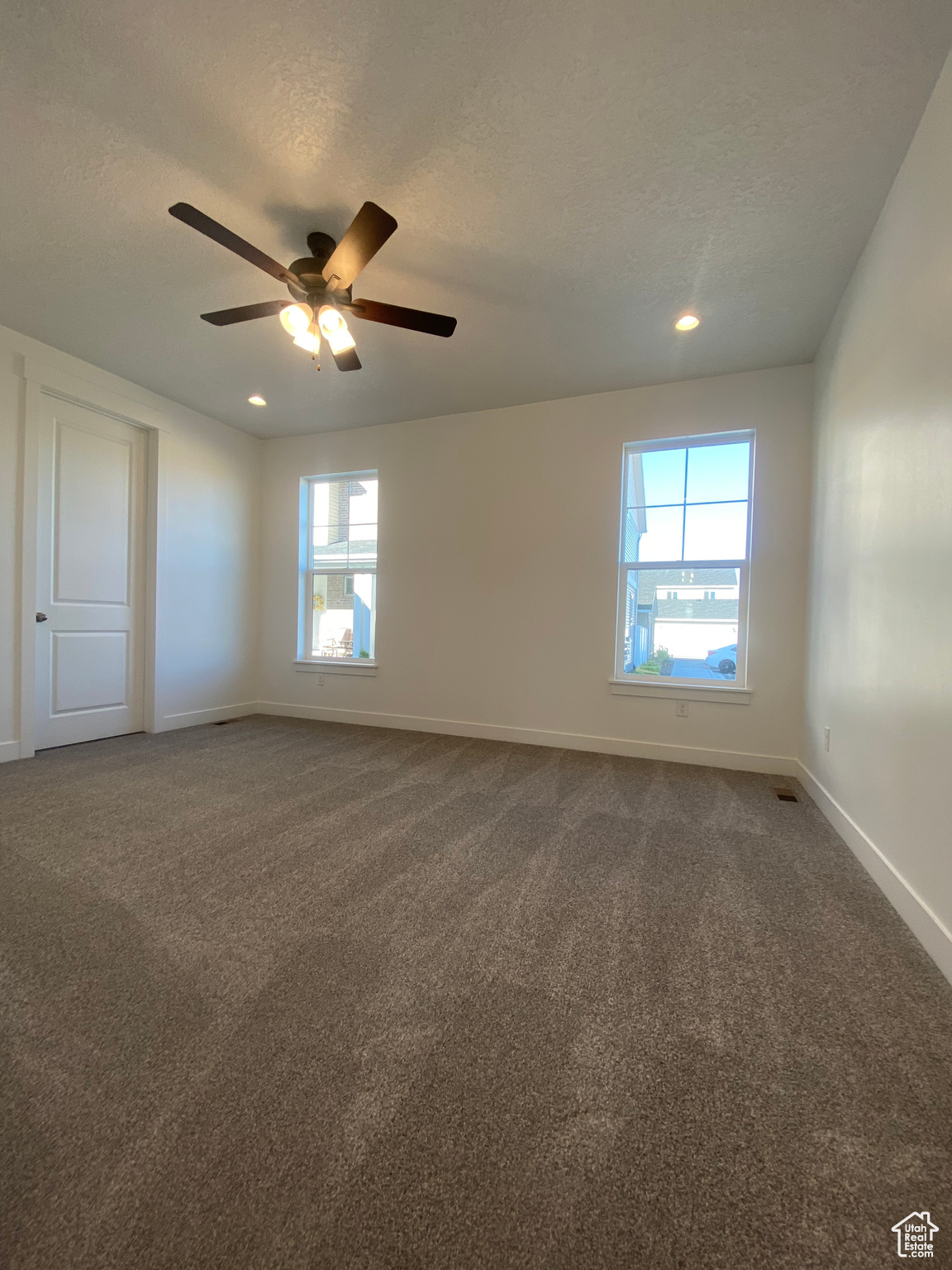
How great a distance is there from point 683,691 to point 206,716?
13.7 ft

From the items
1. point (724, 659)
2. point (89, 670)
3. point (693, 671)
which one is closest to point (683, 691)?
point (693, 671)

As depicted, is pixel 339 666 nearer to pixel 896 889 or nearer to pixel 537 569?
pixel 537 569

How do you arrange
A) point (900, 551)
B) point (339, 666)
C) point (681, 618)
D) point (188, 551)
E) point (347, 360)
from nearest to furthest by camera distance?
point (900, 551)
point (347, 360)
point (681, 618)
point (188, 551)
point (339, 666)

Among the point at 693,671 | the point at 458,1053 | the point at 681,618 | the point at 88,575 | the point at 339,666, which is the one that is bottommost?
the point at 458,1053

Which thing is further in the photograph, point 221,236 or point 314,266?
point 314,266

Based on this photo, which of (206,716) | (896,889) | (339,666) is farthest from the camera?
(339,666)

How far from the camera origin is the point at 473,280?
2.56 m

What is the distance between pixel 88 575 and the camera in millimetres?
3732

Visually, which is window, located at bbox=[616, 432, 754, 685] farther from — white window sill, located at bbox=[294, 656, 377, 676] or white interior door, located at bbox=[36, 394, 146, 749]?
white interior door, located at bbox=[36, 394, 146, 749]

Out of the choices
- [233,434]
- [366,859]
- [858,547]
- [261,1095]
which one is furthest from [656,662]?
[233,434]

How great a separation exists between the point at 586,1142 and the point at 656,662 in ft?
10.4

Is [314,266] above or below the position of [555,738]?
above

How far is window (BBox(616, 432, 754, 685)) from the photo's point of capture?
3.53 meters

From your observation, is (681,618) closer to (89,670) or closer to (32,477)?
(89,670)
